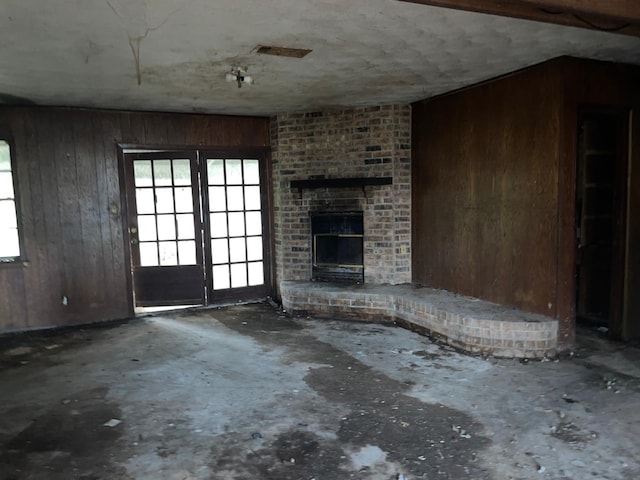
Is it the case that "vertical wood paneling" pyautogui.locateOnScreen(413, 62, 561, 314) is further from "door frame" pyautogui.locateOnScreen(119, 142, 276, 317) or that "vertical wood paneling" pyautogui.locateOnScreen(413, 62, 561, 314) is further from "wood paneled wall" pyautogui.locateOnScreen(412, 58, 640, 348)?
"door frame" pyautogui.locateOnScreen(119, 142, 276, 317)

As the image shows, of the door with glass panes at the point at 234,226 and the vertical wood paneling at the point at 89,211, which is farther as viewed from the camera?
the door with glass panes at the point at 234,226

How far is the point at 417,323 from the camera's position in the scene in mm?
4926

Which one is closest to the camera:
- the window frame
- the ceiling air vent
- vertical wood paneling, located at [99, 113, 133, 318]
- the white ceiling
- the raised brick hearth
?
the white ceiling

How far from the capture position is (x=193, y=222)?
240 inches

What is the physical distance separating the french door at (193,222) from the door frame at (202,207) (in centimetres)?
3

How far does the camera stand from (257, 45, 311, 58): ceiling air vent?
343 cm

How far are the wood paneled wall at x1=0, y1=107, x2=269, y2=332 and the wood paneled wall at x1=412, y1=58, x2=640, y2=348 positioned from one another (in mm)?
3323

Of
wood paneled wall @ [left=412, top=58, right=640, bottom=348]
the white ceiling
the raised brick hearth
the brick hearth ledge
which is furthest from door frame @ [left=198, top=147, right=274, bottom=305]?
wood paneled wall @ [left=412, top=58, right=640, bottom=348]

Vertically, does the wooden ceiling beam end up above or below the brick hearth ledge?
above

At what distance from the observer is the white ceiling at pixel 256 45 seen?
274 centimetres

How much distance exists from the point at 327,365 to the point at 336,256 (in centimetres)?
214

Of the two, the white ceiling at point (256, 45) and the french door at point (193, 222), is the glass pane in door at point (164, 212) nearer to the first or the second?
the french door at point (193, 222)

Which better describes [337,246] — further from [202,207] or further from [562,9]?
[562,9]

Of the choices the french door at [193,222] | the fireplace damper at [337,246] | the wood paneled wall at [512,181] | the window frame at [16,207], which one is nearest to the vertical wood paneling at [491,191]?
the wood paneled wall at [512,181]
